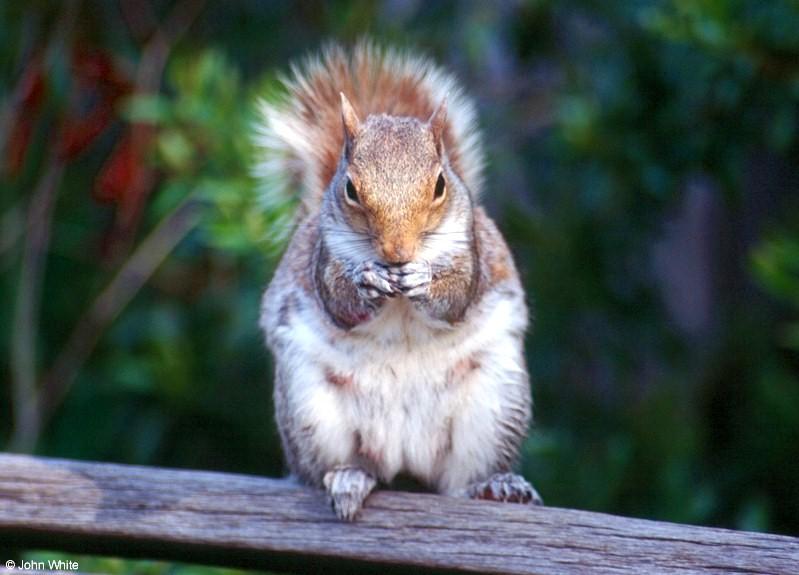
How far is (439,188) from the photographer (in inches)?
60.6

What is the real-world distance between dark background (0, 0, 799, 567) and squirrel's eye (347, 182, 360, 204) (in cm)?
89

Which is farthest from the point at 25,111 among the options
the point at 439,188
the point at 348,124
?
the point at 439,188

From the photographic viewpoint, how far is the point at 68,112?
9.61 ft

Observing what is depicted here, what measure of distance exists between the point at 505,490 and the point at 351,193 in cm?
45

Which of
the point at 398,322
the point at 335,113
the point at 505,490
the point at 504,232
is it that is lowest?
the point at 505,490

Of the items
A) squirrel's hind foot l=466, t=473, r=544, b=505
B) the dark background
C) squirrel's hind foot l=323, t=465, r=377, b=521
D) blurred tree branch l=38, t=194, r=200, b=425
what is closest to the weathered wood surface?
squirrel's hind foot l=323, t=465, r=377, b=521

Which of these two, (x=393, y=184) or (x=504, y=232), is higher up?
(x=504, y=232)

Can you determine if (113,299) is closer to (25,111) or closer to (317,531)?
(25,111)

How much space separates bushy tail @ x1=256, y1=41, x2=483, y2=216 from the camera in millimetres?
1846

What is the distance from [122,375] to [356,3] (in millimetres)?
987

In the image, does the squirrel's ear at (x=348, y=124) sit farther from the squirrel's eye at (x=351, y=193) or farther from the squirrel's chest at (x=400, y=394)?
the squirrel's chest at (x=400, y=394)

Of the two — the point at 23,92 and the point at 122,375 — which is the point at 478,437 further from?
the point at 23,92

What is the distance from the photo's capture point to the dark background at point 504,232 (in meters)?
2.54

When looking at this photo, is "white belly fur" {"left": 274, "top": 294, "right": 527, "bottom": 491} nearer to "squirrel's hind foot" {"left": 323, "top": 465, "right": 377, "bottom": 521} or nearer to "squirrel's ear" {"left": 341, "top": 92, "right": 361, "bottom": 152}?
"squirrel's hind foot" {"left": 323, "top": 465, "right": 377, "bottom": 521}
